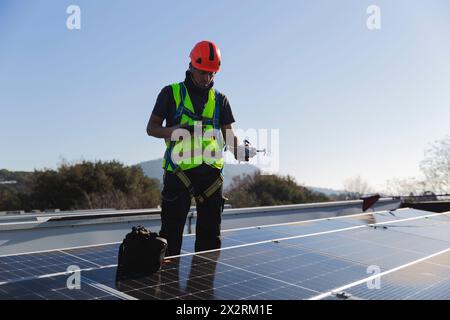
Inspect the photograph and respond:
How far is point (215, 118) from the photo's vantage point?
4137mm

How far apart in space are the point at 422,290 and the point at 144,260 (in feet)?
6.00

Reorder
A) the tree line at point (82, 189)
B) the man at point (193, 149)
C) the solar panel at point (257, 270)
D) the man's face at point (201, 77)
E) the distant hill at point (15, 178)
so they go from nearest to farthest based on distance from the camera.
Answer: the solar panel at point (257, 270), the man at point (193, 149), the man's face at point (201, 77), the tree line at point (82, 189), the distant hill at point (15, 178)

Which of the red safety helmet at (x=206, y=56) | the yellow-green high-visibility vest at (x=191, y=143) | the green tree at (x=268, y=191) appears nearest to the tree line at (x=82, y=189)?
the green tree at (x=268, y=191)

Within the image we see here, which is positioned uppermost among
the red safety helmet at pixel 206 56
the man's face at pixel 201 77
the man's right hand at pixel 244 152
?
the red safety helmet at pixel 206 56

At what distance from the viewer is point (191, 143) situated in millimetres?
3879

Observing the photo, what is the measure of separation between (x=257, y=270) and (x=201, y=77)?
5.85 ft

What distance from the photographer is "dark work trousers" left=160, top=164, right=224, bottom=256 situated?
3896 mm

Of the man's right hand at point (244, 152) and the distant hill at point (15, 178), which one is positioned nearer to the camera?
the man's right hand at point (244, 152)

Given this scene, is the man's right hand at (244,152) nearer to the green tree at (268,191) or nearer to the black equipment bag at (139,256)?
the black equipment bag at (139,256)

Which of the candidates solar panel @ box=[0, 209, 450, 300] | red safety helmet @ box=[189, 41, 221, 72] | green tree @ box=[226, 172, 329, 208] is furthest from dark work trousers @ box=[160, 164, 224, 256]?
green tree @ box=[226, 172, 329, 208]

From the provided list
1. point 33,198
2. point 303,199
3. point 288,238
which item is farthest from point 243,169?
point 288,238

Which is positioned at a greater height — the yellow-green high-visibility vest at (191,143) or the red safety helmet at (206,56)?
the red safety helmet at (206,56)

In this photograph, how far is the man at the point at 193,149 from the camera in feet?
12.8
